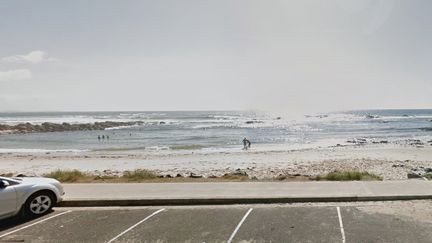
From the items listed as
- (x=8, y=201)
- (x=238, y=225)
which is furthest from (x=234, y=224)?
(x=8, y=201)

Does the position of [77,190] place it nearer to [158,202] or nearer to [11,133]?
[158,202]

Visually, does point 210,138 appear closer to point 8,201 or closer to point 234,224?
point 8,201

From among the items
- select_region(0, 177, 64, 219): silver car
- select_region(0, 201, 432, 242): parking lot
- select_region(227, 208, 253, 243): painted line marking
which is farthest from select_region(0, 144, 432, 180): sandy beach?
select_region(0, 177, 64, 219): silver car

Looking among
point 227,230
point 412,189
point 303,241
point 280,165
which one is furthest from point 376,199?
point 280,165

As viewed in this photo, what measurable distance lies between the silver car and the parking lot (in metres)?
0.29

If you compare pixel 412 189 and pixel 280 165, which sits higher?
pixel 412 189

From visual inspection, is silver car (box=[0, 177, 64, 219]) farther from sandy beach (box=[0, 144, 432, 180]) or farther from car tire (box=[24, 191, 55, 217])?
sandy beach (box=[0, 144, 432, 180])

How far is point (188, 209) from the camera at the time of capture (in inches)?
368

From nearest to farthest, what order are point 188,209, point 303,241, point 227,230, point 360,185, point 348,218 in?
point 303,241, point 227,230, point 348,218, point 188,209, point 360,185

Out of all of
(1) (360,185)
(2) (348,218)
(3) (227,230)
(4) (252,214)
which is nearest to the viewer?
(3) (227,230)

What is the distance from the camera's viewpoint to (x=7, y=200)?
8.14 meters

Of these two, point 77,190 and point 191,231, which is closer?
point 191,231

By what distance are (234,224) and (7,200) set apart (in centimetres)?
517

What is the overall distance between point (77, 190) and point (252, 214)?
20.3 feet
